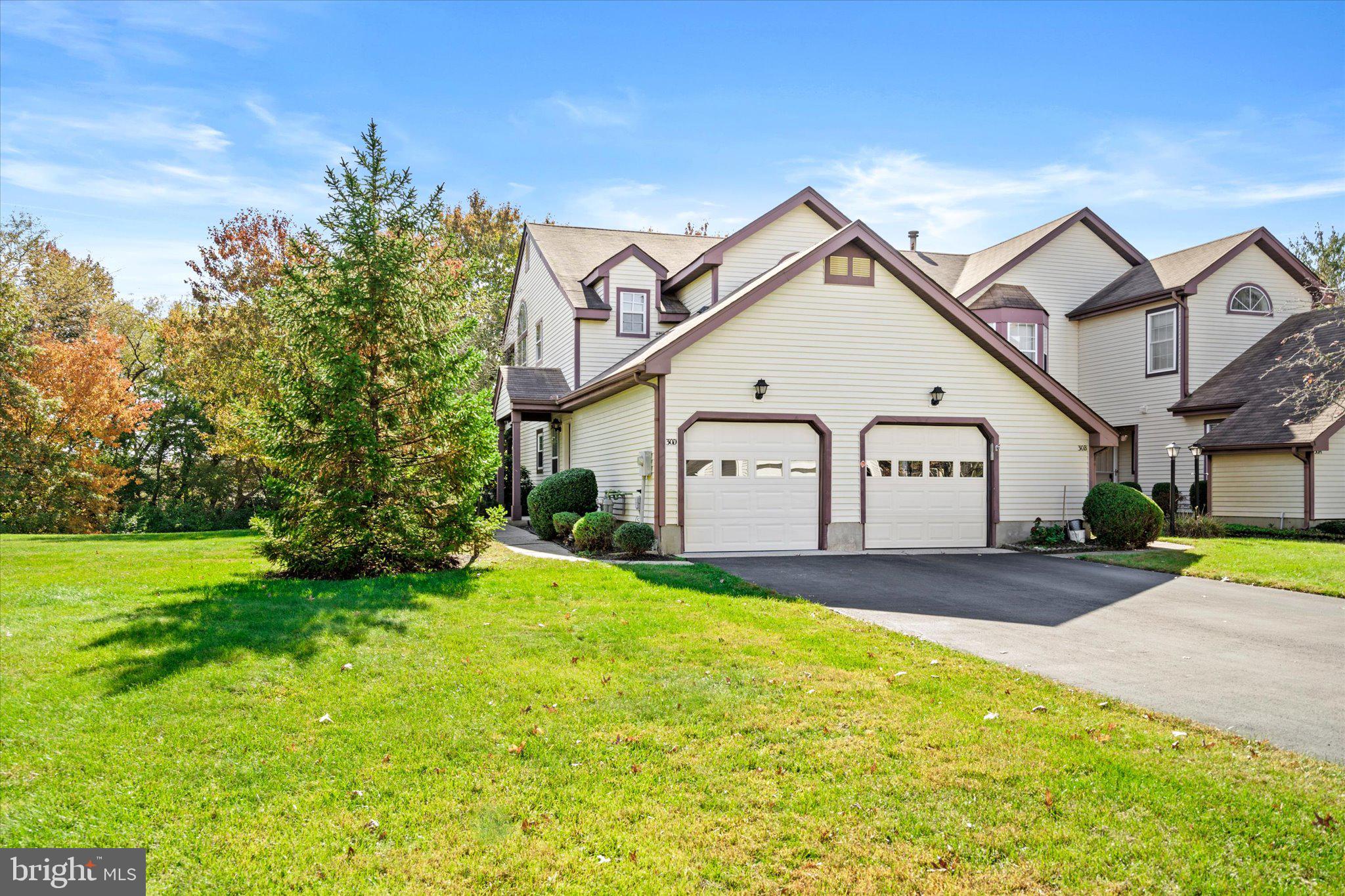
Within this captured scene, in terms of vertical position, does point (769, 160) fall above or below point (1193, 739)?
above

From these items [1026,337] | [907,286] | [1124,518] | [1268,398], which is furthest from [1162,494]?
[907,286]

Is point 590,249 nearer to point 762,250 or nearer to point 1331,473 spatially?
point 762,250

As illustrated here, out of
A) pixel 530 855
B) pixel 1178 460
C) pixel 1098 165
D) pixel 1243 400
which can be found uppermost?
pixel 1098 165

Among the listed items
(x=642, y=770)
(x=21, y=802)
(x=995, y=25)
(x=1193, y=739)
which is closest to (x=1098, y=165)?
(x=995, y=25)

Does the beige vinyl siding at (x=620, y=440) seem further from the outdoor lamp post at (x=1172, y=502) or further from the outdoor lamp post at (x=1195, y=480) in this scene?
the outdoor lamp post at (x=1195, y=480)

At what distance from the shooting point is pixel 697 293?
74.3 feet

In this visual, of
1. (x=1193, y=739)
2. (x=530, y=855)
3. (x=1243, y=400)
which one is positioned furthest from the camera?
(x=1243, y=400)

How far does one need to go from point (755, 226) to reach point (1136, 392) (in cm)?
1260

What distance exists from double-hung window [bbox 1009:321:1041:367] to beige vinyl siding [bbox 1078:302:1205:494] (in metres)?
2.33

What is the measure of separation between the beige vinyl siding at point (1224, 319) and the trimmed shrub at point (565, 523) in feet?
58.0

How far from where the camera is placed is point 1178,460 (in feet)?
77.6

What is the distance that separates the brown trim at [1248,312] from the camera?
24.0 metres

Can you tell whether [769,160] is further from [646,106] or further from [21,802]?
[21,802]

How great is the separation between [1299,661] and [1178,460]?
17898mm
